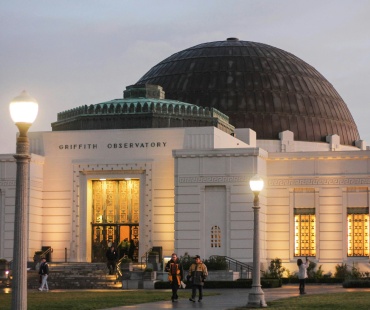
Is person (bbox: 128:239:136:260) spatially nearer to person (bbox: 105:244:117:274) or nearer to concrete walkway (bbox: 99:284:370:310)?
person (bbox: 105:244:117:274)

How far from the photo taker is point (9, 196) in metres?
55.1

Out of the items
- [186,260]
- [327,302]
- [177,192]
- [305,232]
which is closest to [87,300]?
[327,302]

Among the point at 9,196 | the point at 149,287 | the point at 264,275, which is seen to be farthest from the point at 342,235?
the point at 9,196

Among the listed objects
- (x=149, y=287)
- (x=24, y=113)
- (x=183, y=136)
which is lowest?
(x=149, y=287)

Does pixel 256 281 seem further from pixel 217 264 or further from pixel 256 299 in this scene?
pixel 217 264

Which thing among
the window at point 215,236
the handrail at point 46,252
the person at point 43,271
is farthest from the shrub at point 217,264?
the person at point 43,271

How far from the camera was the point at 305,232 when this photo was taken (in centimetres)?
5519

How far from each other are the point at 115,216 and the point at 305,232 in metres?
10.4

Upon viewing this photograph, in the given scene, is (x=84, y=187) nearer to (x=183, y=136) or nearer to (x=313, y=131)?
(x=183, y=136)

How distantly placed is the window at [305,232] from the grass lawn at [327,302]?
17357mm

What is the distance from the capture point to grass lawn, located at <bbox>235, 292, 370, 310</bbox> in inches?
1190

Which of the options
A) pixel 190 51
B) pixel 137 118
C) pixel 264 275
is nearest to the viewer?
pixel 264 275

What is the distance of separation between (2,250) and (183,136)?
11522 mm

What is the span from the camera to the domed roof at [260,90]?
67188 mm
